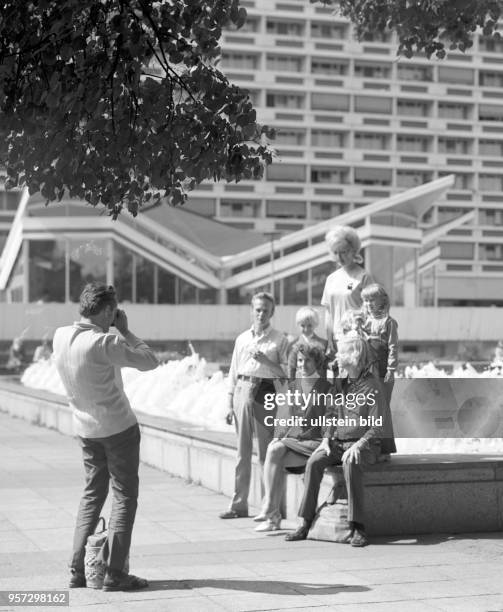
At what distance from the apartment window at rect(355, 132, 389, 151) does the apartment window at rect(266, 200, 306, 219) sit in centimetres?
785

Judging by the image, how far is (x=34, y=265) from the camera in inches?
2293

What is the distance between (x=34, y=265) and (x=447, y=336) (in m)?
22.1

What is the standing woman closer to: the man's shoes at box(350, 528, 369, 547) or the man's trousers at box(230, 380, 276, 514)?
the man's trousers at box(230, 380, 276, 514)

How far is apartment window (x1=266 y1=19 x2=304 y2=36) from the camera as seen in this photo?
99625 millimetres

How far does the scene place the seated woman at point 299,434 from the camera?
868 cm

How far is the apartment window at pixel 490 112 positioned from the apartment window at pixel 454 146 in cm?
290

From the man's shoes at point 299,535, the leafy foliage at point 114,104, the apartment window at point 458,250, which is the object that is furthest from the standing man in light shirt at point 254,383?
the apartment window at point 458,250

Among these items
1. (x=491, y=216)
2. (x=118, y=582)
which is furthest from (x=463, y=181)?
(x=118, y=582)

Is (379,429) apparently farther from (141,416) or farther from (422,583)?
(141,416)

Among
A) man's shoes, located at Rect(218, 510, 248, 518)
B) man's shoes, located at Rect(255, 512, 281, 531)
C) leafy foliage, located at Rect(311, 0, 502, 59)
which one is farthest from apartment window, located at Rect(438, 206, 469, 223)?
man's shoes, located at Rect(255, 512, 281, 531)

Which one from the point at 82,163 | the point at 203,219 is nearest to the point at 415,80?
the point at 203,219

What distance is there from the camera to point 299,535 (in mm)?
8289

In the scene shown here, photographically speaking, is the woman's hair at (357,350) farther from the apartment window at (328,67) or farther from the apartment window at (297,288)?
the apartment window at (328,67)

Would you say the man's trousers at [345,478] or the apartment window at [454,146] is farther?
the apartment window at [454,146]
